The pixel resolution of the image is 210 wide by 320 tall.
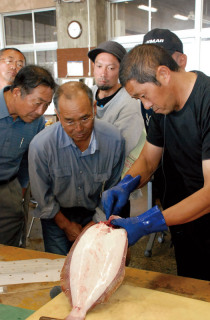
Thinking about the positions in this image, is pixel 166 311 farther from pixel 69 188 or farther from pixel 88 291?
pixel 69 188

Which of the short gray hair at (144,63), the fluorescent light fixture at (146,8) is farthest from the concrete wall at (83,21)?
the short gray hair at (144,63)

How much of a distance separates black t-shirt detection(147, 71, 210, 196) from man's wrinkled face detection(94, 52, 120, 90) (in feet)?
3.20

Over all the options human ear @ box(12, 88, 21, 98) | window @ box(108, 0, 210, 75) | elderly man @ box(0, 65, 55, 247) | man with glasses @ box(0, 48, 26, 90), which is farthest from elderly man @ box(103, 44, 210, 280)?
window @ box(108, 0, 210, 75)

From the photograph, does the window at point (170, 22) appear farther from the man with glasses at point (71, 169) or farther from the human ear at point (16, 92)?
the human ear at point (16, 92)

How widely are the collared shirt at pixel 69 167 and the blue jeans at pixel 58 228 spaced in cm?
5

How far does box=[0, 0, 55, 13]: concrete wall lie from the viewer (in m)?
7.09

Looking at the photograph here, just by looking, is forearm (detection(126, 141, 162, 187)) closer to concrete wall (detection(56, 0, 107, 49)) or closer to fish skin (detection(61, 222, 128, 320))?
fish skin (detection(61, 222, 128, 320))

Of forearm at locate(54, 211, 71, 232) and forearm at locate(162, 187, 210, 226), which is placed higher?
forearm at locate(162, 187, 210, 226)

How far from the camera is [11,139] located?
7.02 feet

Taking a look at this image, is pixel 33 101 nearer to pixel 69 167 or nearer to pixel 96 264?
pixel 69 167

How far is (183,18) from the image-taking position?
6.05m

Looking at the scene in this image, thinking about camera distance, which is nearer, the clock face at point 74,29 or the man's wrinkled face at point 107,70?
the man's wrinkled face at point 107,70

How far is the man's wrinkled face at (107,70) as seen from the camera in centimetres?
261

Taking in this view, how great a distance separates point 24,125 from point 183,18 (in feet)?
16.3
